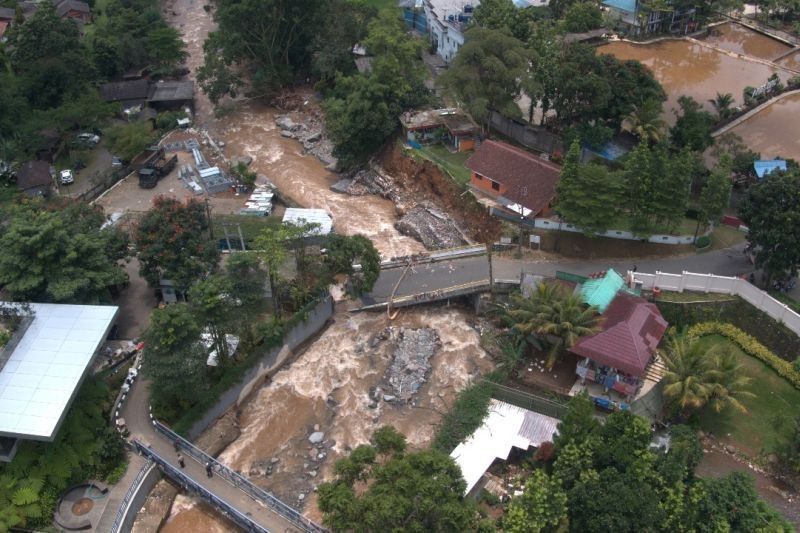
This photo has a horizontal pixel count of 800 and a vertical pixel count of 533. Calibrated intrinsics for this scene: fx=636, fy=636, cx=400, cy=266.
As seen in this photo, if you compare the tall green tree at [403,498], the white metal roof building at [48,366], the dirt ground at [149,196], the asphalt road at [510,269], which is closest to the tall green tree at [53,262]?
the white metal roof building at [48,366]

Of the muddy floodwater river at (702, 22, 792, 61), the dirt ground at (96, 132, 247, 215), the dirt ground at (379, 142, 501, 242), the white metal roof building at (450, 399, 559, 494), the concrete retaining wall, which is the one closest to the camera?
the concrete retaining wall

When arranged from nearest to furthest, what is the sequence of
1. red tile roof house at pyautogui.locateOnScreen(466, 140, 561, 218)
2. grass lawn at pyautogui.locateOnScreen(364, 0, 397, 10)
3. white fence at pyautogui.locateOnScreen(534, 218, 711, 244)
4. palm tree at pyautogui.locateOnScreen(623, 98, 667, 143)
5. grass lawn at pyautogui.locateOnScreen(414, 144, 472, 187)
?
white fence at pyautogui.locateOnScreen(534, 218, 711, 244)
red tile roof house at pyautogui.locateOnScreen(466, 140, 561, 218)
palm tree at pyautogui.locateOnScreen(623, 98, 667, 143)
grass lawn at pyautogui.locateOnScreen(414, 144, 472, 187)
grass lawn at pyautogui.locateOnScreen(364, 0, 397, 10)

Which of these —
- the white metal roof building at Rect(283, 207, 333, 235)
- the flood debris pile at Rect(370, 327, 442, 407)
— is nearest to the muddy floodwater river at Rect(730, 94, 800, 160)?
the flood debris pile at Rect(370, 327, 442, 407)

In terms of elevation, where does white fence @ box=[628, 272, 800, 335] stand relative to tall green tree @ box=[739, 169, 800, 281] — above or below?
below

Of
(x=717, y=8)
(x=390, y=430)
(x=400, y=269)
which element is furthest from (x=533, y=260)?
(x=717, y=8)

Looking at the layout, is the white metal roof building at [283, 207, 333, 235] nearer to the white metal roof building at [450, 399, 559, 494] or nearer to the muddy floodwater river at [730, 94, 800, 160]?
the white metal roof building at [450, 399, 559, 494]

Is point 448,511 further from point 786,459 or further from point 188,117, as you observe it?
point 188,117

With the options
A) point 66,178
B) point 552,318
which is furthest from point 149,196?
point 552,318
